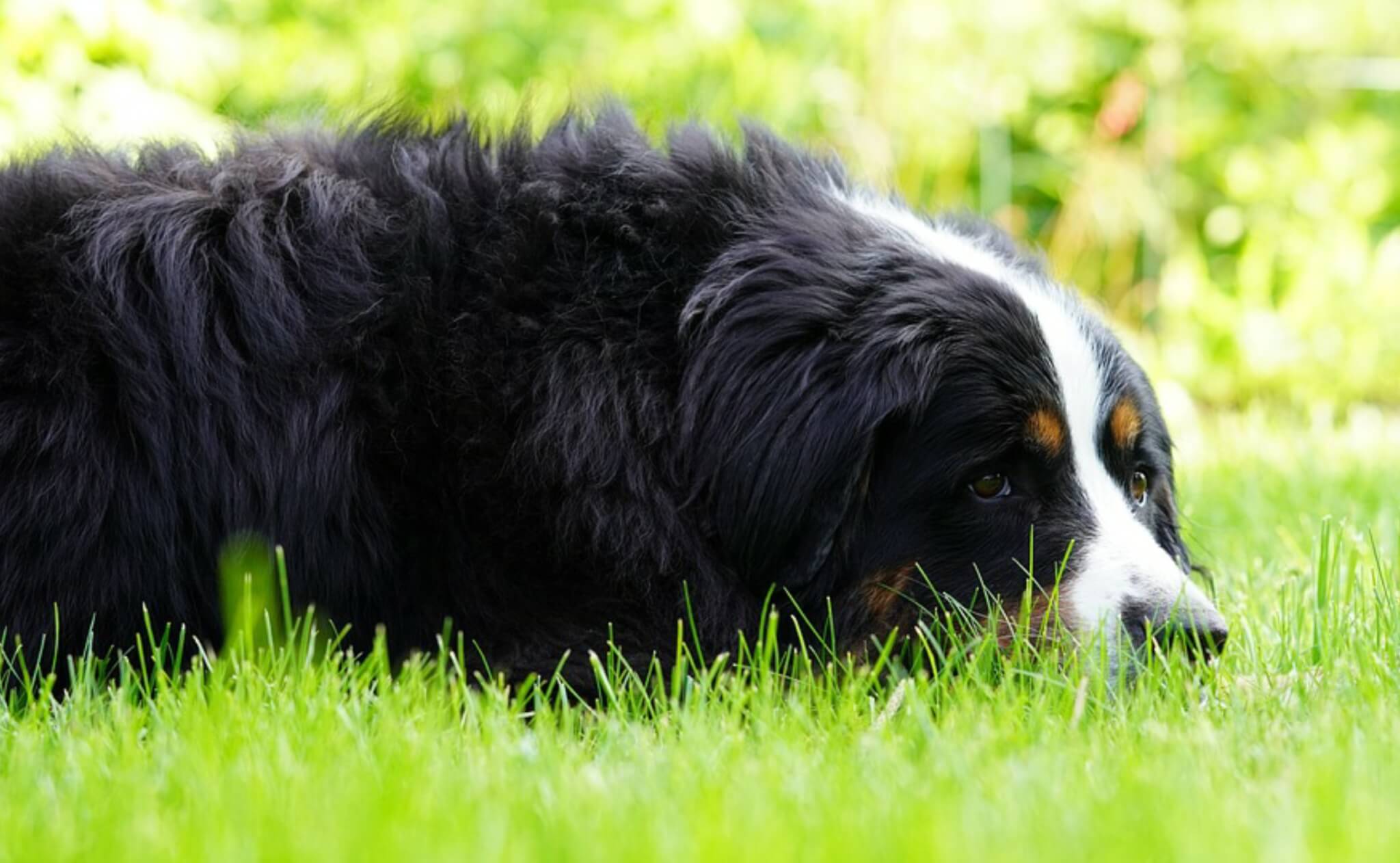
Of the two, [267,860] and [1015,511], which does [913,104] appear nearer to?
[1015,511]

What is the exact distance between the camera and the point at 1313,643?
280 centimetres

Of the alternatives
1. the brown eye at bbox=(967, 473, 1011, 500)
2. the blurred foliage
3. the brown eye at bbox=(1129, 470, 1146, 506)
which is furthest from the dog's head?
the blurred foliage

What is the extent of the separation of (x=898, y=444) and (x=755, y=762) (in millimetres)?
1104

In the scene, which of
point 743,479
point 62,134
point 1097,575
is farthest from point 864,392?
point 62,134

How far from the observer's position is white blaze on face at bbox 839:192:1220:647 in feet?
9.52

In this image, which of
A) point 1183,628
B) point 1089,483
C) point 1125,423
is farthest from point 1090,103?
point 1183,628

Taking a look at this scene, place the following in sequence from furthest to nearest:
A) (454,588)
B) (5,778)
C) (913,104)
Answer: (913,104), (454,588), (5,778)

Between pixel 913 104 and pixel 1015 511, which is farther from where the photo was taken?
pixel 913 104

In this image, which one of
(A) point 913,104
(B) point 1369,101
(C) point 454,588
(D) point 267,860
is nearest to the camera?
(D) point 267,860

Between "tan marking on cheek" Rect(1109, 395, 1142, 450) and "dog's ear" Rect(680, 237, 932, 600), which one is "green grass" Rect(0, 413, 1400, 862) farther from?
"tan marking on cheek" Rect(1109, 395, 1142, 450)

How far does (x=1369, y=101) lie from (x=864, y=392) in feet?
24.0

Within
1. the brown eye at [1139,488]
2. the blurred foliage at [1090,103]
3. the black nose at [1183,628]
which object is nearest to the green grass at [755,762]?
the black nose at [1183,628]

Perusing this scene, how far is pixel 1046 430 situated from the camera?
3074 millimetres

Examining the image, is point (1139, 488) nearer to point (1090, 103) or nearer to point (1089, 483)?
point (1089, 483)
